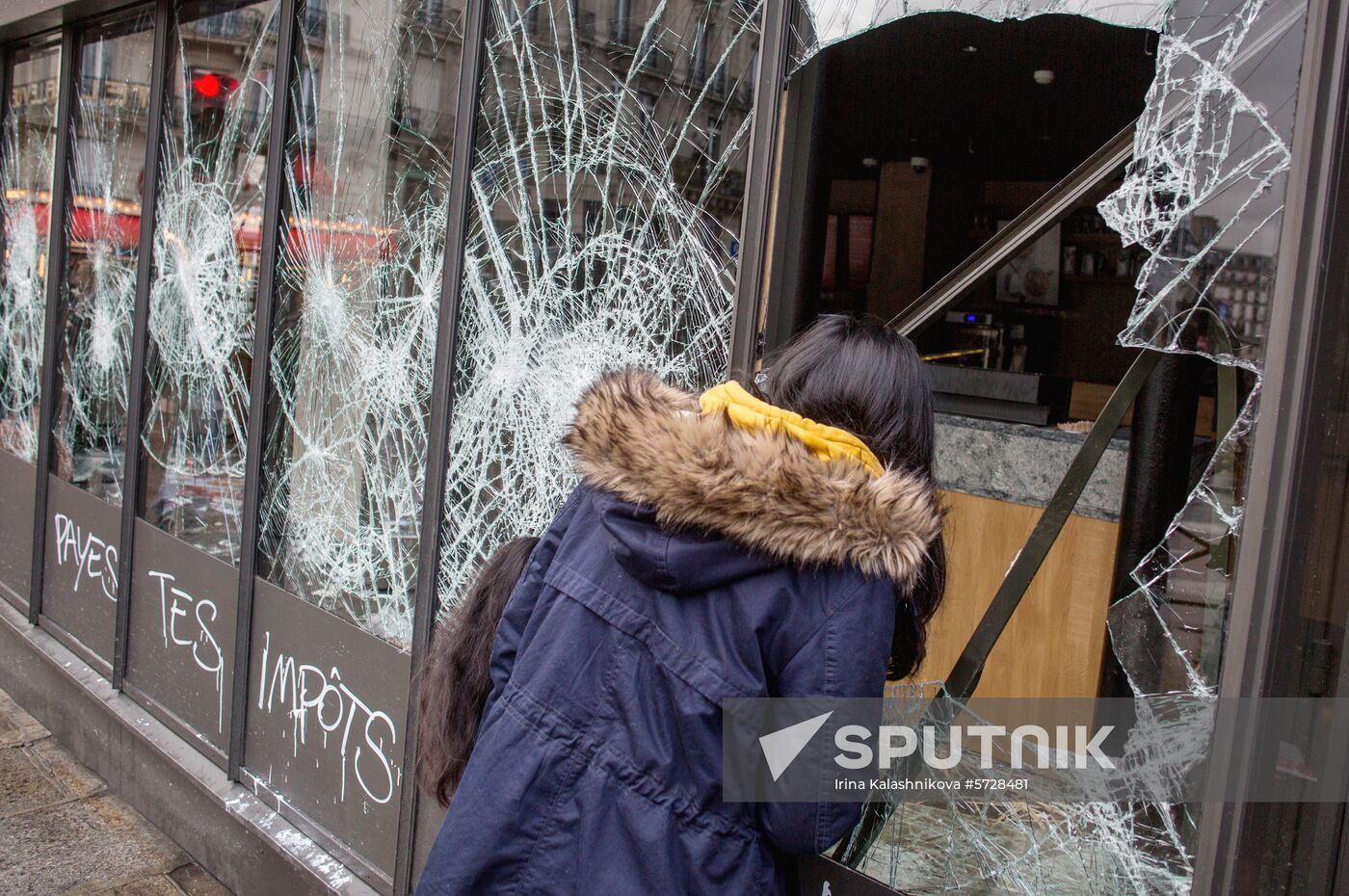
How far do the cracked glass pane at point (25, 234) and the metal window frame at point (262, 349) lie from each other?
7.18 feet

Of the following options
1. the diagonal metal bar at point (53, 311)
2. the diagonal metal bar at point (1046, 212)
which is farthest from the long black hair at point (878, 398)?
the diagonal metal bar at point (53, 311)

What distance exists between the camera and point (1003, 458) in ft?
12.5

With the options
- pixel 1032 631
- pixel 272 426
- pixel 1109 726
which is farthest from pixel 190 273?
pixel 1109 726

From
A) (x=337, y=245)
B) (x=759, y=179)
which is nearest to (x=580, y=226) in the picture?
(x=759, y=179)

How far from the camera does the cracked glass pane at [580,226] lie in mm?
2543

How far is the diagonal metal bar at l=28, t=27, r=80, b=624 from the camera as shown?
16.9 feet

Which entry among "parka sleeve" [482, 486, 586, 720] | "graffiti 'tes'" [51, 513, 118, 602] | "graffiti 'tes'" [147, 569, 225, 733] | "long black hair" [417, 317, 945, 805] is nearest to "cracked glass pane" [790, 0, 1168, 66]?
"long black hair" [417, 317, 945, 805]

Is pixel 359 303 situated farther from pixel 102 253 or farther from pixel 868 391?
pixel 868 391

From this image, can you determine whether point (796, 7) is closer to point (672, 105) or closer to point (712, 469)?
point (672, 105)

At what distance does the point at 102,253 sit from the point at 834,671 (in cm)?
453

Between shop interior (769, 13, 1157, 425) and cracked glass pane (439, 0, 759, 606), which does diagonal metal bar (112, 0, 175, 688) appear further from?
A: shop interior (769, 13, 1157, 425)

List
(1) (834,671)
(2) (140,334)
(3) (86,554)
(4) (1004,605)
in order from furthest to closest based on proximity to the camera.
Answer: (3) (86,554) → (2) (140,334) → (4) (1004,605) → (1) (834,671)

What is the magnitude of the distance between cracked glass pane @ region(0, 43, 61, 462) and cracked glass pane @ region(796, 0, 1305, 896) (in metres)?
5.03

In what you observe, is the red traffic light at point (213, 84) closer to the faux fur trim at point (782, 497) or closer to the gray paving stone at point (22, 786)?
the gray paving stone at point (22, 786)
